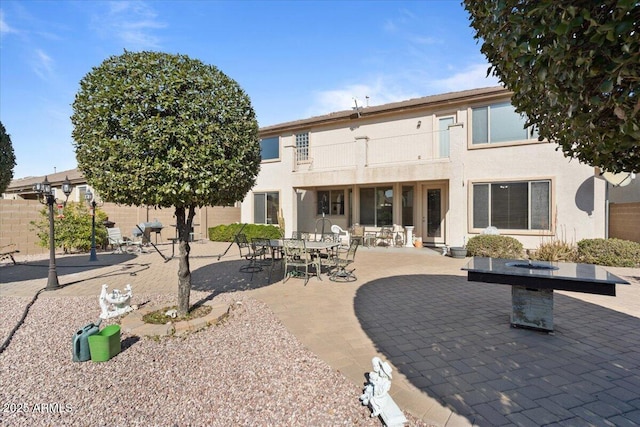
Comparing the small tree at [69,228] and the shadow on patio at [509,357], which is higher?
the small tree at [69,228]

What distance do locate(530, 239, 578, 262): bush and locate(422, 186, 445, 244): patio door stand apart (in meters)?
4.05

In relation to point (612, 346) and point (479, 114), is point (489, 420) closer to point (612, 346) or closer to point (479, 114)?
point (612, 346)

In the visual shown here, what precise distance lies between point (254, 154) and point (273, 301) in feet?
10.2

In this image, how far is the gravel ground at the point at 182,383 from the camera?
287cm

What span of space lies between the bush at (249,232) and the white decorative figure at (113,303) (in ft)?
28.1

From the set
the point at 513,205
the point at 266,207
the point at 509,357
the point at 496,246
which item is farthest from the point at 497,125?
the point at 266,207

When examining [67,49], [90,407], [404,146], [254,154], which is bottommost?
[90,407]

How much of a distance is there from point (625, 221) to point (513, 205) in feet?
13.5

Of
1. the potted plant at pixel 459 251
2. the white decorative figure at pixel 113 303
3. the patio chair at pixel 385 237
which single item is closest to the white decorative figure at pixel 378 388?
the white decorative figure at pixel 113 303

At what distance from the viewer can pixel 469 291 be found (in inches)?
281

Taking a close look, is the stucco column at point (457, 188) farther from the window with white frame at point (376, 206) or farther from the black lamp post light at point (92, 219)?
the black lamp post light at point (92, 219)

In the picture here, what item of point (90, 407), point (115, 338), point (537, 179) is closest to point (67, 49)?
point (115, 338)

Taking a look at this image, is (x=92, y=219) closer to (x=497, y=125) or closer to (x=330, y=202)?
(x=330, y=202)

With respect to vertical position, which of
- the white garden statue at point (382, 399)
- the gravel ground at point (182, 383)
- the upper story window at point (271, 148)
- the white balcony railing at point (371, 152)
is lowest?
the gravel ground at point (182, 383)
